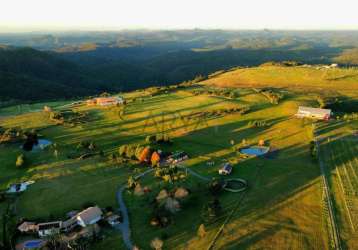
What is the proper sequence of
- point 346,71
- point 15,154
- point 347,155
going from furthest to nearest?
1. point 346,71
2. point 15,154
3. point 347,155

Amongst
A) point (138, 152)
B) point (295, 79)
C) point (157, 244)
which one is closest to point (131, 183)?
point (138, 152)

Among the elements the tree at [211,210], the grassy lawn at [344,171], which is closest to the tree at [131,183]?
the tree at [211,210]

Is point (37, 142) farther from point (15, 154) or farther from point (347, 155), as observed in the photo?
point (347, 155)

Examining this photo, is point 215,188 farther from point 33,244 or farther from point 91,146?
point 91,146

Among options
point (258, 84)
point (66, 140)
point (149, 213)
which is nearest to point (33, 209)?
point (149, 213)

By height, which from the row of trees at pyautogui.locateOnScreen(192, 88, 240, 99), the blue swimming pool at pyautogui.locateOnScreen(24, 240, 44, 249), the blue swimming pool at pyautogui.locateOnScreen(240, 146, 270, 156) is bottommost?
the blue swimming pool at pyautogui.locateOnScreen(24, 240, 44, 249)

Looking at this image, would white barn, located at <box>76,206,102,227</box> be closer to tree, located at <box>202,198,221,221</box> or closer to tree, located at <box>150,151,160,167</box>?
tree, located at <box>202,198,221,221</box>

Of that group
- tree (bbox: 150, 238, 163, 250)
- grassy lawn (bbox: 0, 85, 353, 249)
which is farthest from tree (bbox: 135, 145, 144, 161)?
tree (bbox: 150, 238, 163, 250)
